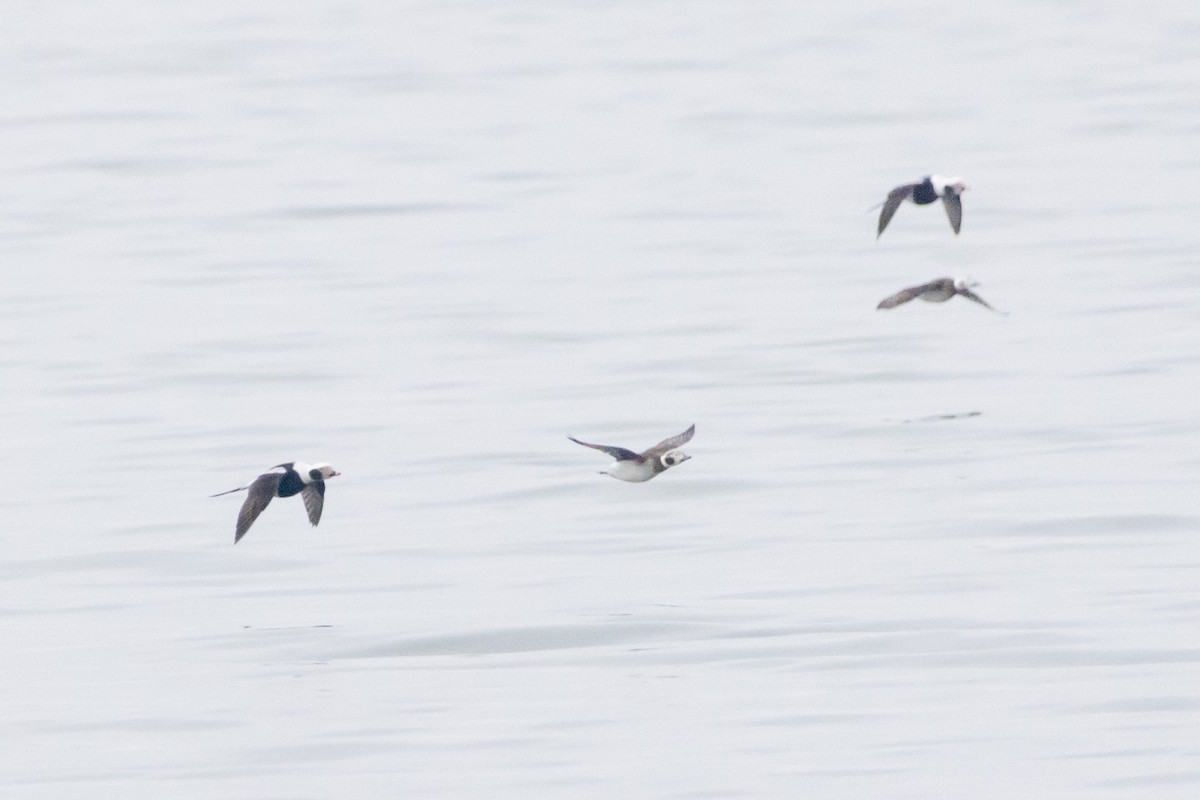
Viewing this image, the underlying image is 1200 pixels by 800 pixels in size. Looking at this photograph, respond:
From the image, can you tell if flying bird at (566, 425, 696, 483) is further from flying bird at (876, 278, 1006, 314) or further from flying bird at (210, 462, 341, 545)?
flying bird at (876, 278, 1006, 314)

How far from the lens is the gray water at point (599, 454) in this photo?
1203 cm

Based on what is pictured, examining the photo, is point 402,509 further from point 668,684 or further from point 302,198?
point 302,198

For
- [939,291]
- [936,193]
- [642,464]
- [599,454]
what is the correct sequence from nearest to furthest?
[642,464] < [599,454] < [936,193] < [939,291]

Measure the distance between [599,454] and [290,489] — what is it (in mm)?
4626

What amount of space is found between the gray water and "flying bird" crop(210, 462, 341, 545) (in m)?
0.56

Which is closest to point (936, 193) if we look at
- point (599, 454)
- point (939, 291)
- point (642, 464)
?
point (939, 291)

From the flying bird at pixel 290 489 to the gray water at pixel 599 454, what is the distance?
21.9 inches

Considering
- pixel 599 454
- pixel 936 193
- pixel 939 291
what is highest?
pixel 936 193

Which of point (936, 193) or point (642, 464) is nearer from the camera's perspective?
point (642, 464)

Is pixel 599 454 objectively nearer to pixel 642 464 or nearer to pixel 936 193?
pixel 936 193

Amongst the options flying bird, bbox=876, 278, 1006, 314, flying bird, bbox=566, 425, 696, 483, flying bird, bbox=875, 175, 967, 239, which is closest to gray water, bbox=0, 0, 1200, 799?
flying bird, bbox=566, 425, 696, 483

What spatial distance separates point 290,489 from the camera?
15.1 m

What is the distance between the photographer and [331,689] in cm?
1288

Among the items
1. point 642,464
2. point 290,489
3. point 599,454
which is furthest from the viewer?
point 599,454
